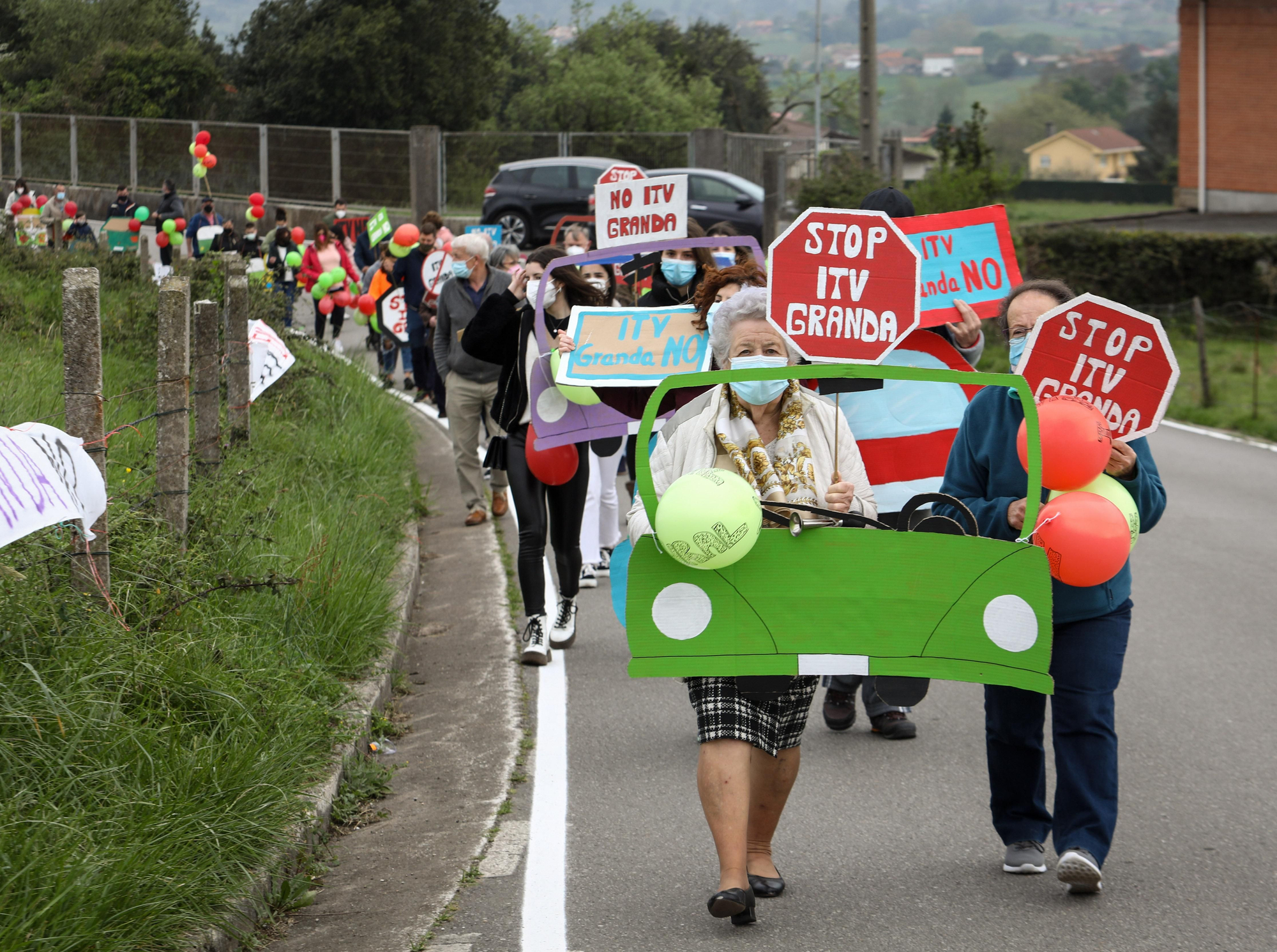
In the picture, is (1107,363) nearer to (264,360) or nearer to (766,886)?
(766,886)

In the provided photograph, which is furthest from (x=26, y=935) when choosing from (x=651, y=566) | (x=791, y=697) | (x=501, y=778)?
(x=501, y=778)

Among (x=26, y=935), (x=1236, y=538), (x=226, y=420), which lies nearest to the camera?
(x=26, y=935)

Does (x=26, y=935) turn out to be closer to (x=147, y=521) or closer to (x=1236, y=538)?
(x=147, y=521)

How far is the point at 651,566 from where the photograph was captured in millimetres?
4016

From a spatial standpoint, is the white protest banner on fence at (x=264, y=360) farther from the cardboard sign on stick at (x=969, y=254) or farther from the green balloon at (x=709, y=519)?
the green balloon at (x=709, y=519)

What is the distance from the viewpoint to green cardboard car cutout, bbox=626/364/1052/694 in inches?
157

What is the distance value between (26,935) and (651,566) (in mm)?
1792

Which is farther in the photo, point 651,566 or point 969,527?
point 969,527

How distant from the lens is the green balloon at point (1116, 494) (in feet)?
13.8

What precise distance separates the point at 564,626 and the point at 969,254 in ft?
9.84

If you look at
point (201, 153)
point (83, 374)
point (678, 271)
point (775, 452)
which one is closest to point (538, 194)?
point (201, 153)

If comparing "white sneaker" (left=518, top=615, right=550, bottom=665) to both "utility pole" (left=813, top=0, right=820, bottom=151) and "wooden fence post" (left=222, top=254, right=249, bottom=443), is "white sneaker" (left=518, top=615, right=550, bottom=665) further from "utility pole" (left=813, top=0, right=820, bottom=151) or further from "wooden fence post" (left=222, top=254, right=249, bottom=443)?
"utility pole" (left=813, top=0, right=820, bottom=151)

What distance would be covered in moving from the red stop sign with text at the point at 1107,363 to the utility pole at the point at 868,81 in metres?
18.9

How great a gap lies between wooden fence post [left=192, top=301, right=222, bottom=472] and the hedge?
19872mm
